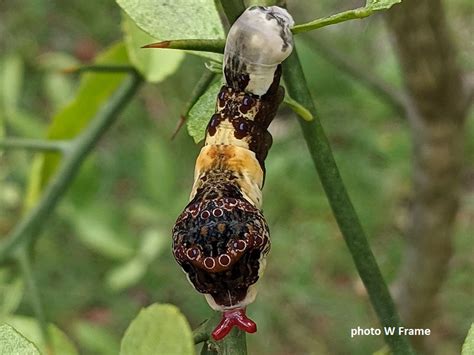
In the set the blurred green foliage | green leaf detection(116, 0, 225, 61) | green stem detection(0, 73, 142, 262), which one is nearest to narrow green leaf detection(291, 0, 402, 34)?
green leaf detection(116, 0, 225, 61)

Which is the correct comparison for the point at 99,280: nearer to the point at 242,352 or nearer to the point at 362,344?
the point at 362,344

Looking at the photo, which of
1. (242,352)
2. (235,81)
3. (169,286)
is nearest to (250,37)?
(235,81)

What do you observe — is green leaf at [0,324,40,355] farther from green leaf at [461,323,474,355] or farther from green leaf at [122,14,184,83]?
green leaf at [122,14,184,83]

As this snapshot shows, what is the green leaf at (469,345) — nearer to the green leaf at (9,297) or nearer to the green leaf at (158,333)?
the green leaf at (158,333)

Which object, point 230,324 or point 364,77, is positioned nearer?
point 230,324

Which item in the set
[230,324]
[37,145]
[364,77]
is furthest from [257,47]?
[364,77]

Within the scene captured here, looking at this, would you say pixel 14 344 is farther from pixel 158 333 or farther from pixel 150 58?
pixel 150 58
